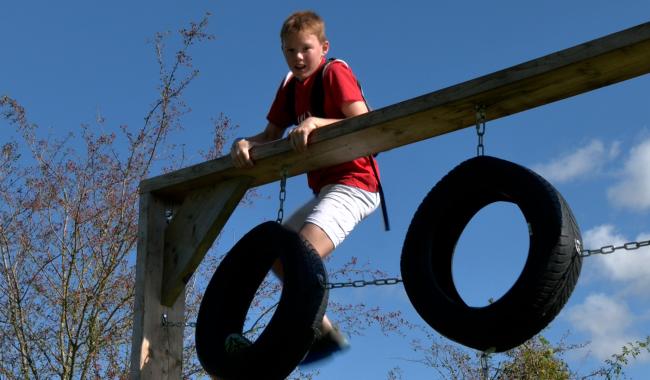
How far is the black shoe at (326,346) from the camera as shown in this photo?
346 cm

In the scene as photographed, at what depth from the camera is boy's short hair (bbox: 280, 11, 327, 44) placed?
3.64 m

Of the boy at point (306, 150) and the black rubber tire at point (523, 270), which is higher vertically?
the boy at point (306, 150)

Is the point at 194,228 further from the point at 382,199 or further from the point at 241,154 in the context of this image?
the point at 382,199

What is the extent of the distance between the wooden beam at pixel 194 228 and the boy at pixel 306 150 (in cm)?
18

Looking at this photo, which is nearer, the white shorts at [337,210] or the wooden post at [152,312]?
the white shorts at [337,210]

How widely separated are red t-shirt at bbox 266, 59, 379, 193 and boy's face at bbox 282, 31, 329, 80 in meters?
0.04

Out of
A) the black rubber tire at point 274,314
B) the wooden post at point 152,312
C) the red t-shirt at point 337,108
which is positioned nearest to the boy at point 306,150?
the red t-shirt at point 337,108

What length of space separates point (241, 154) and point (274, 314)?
31.2 inches

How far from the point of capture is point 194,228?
12.8 ft

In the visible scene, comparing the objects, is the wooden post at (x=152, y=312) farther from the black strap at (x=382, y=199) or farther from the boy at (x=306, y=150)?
the black strap at (x=382, y=199)

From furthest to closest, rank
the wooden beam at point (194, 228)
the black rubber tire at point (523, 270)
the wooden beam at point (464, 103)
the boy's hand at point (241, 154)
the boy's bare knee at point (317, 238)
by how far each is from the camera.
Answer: the wooden beam at point (194, 228)
the boy's hand at point (241, 154)
the boy's bare knee at point (317, 238)
the wooden beam at point (464, 103)
the black rubber tire at point (523, 270)

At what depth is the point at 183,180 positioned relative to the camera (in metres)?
3.93

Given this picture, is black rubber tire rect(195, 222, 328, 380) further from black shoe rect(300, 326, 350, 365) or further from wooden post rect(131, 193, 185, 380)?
wooden post rect(131, 193, 185, 380)

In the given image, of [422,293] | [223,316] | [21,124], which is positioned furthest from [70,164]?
[422,293]
